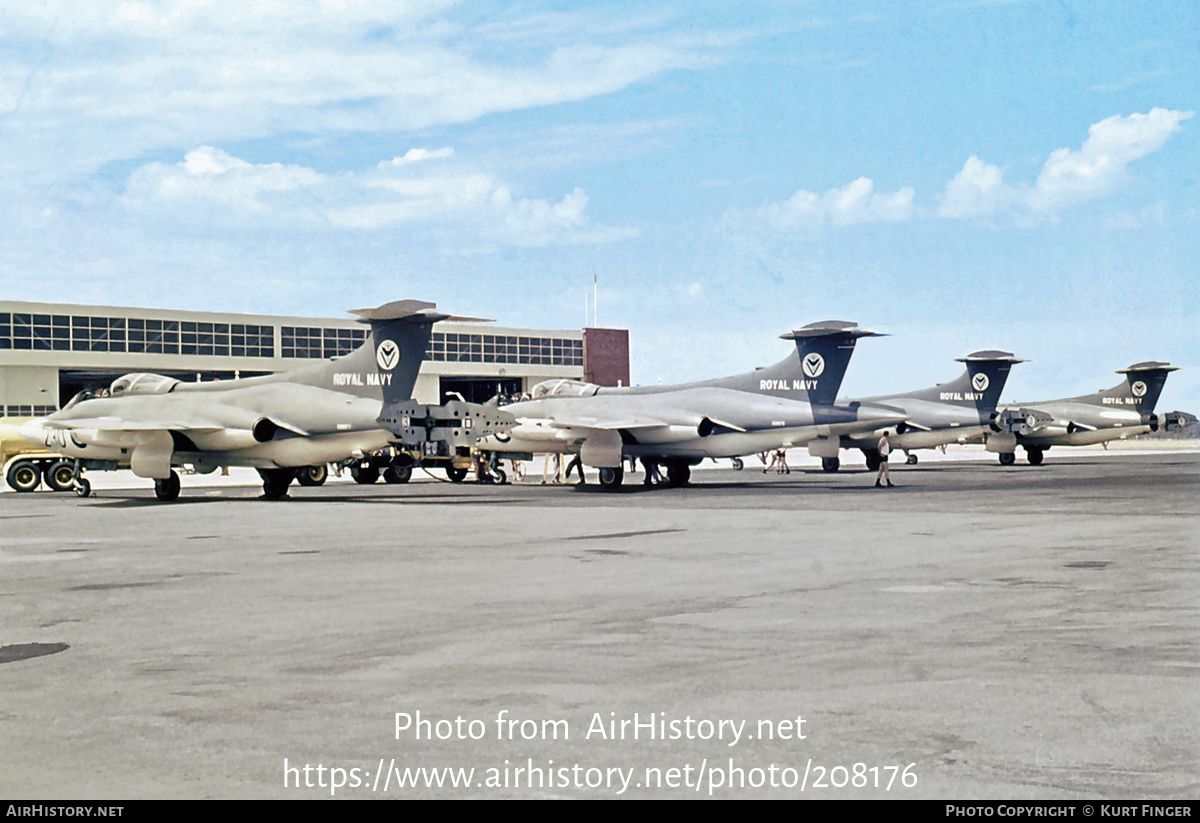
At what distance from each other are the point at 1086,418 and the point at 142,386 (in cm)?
4600

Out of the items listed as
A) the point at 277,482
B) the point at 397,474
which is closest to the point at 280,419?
the point at 277,482

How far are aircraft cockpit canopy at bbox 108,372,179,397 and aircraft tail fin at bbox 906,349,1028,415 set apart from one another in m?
35.4

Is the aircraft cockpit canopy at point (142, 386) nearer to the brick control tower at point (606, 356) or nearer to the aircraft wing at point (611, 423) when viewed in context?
the aircraft wing at point (611, 423)

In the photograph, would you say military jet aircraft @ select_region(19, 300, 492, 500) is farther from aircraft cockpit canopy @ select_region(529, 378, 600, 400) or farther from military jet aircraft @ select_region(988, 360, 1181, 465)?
military jet aircraft @ select_region(988, 360, 1181, 465)

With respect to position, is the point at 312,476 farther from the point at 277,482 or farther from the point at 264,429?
the point at 264,429

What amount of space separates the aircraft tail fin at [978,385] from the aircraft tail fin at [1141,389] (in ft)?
31.0

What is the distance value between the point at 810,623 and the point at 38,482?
36.2 m

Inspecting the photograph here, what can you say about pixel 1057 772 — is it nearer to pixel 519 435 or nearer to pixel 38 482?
pixel 519 435

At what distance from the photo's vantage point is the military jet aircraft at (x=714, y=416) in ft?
117

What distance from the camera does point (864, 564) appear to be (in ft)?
48.0

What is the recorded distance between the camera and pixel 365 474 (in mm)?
43031

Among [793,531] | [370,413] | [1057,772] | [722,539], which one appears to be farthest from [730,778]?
[370,413]

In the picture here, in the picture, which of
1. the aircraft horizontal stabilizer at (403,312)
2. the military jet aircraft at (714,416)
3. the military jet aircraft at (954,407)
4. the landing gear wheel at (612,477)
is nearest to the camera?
the aircraft horizontal stabilizer at (403,312)

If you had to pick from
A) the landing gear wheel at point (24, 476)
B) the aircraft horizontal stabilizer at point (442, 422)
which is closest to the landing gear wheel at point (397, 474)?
the landing gear wheel at point (24, 476)
